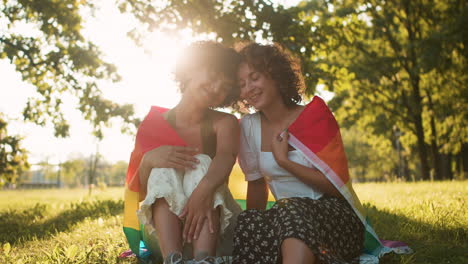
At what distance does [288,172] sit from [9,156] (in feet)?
22.6

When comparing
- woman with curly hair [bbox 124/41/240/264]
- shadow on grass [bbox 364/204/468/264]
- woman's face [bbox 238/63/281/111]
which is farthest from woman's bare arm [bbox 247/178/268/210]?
shadow on grass [bbox 364/204/468/264]

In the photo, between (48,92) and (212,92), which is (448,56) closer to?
(48,92)

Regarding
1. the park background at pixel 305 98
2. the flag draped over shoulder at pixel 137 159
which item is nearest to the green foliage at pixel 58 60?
the park background at pixel 305 98

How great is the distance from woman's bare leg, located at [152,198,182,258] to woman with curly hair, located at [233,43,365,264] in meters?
0.35

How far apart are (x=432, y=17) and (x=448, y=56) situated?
136 inches

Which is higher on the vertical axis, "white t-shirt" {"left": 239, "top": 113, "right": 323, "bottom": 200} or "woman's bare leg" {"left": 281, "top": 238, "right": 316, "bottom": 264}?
"white t-shirt" {"left": 239, "top": 113, "right": 323, "bottom": 200}

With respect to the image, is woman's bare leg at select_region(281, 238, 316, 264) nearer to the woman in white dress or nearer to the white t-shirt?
the woman in white dress

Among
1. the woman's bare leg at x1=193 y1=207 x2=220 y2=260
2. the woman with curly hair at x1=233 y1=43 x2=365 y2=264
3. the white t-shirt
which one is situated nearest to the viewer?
the woman with curly hair at x1=233 y1=43 x2=365 y2=264

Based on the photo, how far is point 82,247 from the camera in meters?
3.48

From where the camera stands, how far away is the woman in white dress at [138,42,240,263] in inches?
102

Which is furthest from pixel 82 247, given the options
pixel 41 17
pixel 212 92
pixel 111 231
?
pixel 41 17

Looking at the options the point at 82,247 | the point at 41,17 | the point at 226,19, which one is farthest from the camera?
the point at 41,17

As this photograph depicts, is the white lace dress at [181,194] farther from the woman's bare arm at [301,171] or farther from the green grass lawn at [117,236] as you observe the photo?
the green grass lawn at [117,236]

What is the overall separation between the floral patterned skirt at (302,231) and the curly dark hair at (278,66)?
2.75 ft
